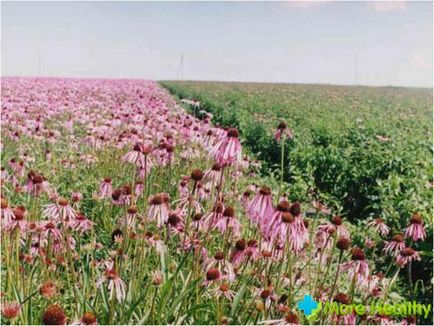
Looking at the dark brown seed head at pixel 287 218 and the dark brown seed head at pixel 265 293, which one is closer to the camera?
the dark brown seed head at pixel 287 218

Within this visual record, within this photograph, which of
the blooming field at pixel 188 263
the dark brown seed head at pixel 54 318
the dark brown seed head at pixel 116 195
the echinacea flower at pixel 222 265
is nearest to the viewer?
the dark brown seed head at pixel 54 318

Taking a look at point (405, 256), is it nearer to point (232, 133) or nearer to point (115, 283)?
point (232, 133)

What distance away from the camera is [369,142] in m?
8.53

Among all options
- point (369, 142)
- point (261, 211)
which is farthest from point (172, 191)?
point (369, 142)

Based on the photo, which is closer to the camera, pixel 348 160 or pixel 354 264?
pixel 354 264

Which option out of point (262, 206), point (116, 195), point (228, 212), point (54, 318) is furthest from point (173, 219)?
point (54, 318)

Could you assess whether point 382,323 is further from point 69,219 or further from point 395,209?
point 395,209

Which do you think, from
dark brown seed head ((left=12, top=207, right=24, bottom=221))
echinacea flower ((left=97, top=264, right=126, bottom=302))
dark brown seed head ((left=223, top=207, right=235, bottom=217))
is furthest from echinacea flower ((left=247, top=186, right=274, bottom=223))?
dark brown seed head ((left=12, top=207, right=24, bottom=221))

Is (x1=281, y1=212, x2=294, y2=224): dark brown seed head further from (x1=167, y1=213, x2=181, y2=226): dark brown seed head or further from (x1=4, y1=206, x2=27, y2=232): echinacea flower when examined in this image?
(x1=4, y1=206, x2=27, y2=232): echinacea flower

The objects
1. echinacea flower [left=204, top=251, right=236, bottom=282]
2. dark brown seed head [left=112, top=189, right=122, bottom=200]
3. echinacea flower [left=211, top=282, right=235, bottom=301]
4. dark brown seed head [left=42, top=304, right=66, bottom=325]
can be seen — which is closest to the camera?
dark brown seed head [left=42, top=304, right=66, bottom=325]

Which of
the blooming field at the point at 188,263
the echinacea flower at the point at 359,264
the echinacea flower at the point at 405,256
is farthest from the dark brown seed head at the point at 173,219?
the echinacea flower at the point at 405,256

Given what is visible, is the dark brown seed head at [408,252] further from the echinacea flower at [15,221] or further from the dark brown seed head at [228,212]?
the echinacea flower at [15,221]

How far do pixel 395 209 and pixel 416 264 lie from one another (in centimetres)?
75

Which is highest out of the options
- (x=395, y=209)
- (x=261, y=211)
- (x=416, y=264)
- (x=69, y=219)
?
(x=261, y=211)
